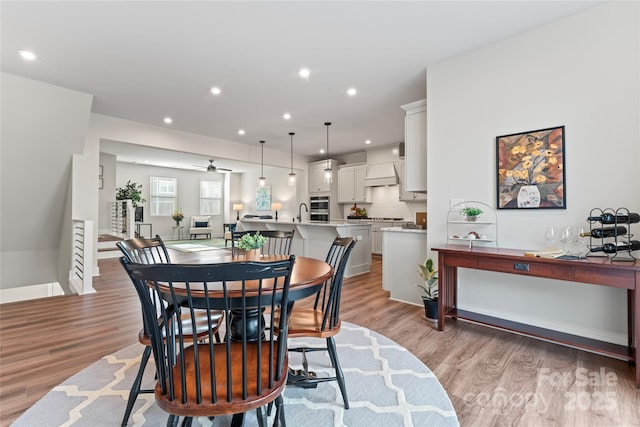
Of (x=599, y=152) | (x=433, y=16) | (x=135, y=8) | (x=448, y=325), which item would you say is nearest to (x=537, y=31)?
(x=433, y=16)

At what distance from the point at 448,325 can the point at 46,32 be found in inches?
184

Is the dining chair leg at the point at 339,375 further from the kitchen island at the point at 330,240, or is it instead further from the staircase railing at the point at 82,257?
the staircase railing at the point at 82,257

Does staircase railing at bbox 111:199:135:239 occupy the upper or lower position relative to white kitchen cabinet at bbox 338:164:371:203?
lower

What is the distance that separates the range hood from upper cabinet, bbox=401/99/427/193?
11.5 feet

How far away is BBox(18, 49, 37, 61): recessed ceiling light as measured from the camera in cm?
301

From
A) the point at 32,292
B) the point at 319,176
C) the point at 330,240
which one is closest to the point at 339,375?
the point at 330,240

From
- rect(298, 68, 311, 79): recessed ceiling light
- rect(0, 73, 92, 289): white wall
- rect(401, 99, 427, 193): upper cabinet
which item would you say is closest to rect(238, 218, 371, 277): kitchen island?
rect(401, 99, 427, 193): upper cabinet

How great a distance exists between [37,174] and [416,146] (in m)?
5.41

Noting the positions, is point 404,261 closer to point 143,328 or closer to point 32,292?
point 143,328

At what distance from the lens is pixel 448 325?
2992mm

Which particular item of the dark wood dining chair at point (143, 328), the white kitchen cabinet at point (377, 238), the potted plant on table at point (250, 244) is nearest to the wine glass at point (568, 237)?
the potted plant on table at point (250, 244)

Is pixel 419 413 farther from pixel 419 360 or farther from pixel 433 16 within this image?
pixel 433 16

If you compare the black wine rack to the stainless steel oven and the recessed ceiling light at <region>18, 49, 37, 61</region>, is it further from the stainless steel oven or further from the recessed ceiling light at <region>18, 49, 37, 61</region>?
the stainless steel oven

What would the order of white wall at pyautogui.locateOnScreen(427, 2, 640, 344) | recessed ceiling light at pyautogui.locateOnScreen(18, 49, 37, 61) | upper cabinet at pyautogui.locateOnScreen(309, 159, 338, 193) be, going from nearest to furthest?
1. white wall at pyautogui.locateOnScreen(427, 2, 640, 344)
2. recessed ceiling light at pyautogui.locateOnScreen(18, 49, 37, 61)
3. upper cabinet at pyautogui.locateOnScreen(309, 159, 338, 193)
